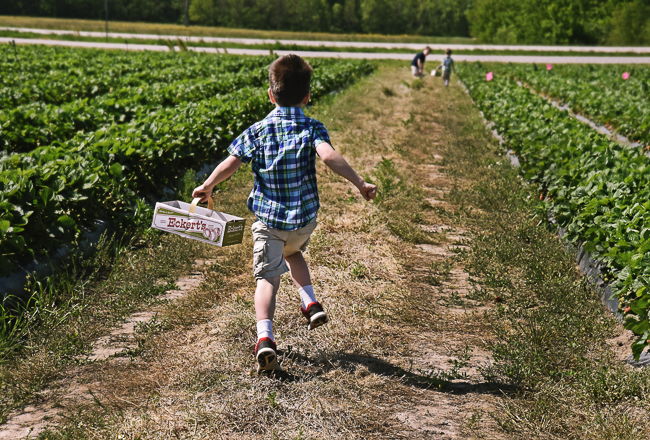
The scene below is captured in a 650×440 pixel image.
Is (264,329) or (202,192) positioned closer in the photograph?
(264,329)

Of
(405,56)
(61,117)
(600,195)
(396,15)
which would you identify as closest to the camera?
(600,195)

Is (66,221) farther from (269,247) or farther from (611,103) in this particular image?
(611,103)

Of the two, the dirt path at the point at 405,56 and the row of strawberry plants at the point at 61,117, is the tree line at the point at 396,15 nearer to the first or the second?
the dirt path at the point at 405,56

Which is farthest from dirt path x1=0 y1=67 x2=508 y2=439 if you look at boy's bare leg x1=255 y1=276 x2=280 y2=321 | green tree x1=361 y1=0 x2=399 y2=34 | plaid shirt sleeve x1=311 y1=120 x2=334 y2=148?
green tree x1=361 y1=0 x2=399 y2=34

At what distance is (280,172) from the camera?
3.19 m

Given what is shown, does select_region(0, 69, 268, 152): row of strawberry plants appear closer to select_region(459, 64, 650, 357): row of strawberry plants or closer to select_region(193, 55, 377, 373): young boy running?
select_region(193, 55, 377, 373): young boy running

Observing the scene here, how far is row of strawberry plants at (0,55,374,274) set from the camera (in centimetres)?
435

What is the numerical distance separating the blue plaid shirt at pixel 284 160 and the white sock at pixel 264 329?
569 mm

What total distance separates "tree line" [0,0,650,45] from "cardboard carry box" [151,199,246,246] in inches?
2782

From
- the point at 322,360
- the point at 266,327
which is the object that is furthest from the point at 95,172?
the point at 322,360

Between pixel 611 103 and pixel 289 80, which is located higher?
pixel 289 80

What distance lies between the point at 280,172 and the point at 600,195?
11.5ft

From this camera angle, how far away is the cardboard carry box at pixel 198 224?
10.3ft

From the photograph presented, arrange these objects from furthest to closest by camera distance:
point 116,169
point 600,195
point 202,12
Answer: point 202,12 < point 116,169 < point 600,195
